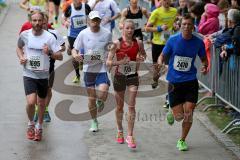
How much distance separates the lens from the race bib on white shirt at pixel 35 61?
895cm

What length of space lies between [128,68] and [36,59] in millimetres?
1338

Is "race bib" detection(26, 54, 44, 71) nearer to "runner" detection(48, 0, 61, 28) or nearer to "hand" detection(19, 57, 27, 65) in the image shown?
"hand" detection(19, 57, 27, 65)

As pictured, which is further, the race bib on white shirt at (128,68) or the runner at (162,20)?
the runner at (162,20)

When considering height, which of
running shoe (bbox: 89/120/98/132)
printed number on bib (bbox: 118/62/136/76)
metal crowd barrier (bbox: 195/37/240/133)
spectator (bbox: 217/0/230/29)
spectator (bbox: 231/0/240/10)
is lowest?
running shoe (bbox: 89/120/98/132)

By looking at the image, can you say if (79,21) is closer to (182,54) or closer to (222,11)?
(222,11)

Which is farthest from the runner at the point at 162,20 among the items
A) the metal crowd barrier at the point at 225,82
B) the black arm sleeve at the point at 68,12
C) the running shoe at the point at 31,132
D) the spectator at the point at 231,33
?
the running shoe at the point at 31,132

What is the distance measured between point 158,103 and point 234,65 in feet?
7.52

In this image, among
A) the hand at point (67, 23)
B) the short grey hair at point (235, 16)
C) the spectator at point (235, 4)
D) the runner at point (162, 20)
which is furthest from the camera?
the hand at point (67, 23)

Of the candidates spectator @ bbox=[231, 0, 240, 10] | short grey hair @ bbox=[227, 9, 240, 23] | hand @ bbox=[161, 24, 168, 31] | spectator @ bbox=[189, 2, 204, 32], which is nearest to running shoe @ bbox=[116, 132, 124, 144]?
short grey hair @ bbox=[227, 9, 240, 23]

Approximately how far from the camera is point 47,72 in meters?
9.13

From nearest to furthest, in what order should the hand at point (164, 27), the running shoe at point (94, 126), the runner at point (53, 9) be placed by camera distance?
the running shoe at point (94, 126)
the hand at point (164, 27)
the runner at point (53, 9)

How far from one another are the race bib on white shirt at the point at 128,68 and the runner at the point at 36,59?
0.91 m

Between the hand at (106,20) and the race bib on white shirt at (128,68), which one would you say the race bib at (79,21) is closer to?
the hand at (106,20)

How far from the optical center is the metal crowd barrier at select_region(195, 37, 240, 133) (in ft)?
31.7
